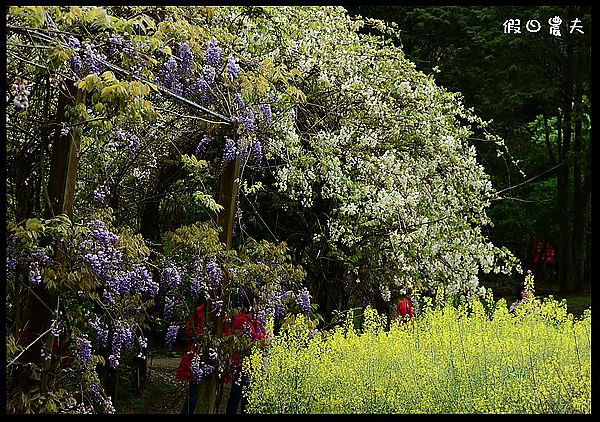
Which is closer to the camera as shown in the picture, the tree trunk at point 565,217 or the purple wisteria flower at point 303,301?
the purple wisteria flower at point 303,301

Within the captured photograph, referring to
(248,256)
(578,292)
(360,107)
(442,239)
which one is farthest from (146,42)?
(578,292)

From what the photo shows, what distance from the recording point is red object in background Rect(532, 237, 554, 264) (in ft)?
50.3

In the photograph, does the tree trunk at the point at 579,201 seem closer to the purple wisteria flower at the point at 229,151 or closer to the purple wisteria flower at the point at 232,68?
the purple wisteria flower at the point at 229,151

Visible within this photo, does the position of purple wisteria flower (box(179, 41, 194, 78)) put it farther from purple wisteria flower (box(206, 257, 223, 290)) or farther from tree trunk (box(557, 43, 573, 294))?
tree trunk (box(557, 43, 573, 294))

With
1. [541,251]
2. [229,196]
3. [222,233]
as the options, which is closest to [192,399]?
[222,233]

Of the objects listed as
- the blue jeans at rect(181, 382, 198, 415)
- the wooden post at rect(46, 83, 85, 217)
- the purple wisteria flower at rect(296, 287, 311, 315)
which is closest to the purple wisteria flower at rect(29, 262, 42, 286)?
the wooden post at rect(46, 83, 85, 217)

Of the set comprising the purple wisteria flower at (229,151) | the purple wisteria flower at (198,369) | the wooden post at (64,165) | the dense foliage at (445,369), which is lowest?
the purple wisteria flower at (198,369)

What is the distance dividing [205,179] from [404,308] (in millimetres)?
2238

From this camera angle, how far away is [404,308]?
21.0ft

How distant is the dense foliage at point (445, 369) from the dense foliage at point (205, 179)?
0.56 meters

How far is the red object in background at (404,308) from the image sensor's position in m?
6.29

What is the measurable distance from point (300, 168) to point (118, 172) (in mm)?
1272

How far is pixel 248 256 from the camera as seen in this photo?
4797 mm

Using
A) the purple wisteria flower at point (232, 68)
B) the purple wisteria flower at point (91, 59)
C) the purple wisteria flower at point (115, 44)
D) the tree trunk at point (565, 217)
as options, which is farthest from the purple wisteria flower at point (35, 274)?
the tree trunk at point (565, 217)
